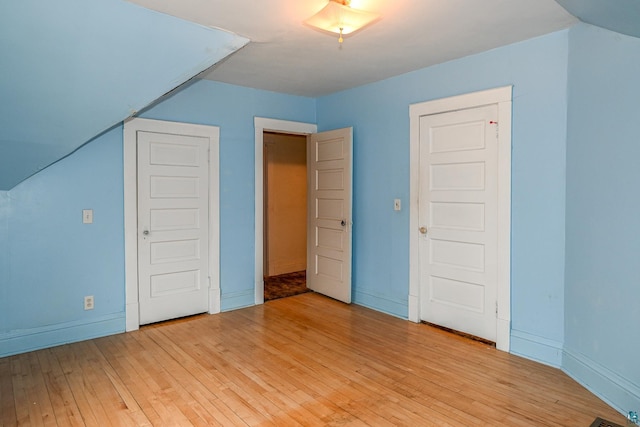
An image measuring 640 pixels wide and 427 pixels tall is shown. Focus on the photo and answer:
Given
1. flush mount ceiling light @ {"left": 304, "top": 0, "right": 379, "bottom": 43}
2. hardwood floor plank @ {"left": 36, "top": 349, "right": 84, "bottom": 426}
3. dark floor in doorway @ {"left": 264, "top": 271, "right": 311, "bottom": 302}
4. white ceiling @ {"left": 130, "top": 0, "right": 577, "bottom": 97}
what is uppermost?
white ceiling @ {"left": 130, "top": 0, "right": 577, "bottom": 97}

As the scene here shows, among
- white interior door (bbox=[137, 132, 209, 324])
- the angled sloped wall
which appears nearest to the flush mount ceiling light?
the angled sloped wall

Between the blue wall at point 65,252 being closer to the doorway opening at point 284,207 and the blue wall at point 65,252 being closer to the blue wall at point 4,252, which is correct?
the blue wall at point 4,252

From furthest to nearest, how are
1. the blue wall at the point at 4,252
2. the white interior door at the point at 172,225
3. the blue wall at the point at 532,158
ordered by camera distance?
the white interior door at the point at 172,225 → the blue wall at the point at 4,252 → the blue wall at the point at 532,158

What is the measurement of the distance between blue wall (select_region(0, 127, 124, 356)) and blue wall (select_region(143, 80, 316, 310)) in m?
1.01

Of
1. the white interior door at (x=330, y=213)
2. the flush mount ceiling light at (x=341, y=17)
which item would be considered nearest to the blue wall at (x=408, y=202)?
the white interior door at (x=330, y=213)

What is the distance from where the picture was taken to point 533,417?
2.37 metres

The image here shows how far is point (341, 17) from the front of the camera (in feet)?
7.86

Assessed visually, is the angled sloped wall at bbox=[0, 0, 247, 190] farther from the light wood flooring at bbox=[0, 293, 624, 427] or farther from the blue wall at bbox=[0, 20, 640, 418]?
the light wood flooring at bbox=[0, 293, 624, 427]

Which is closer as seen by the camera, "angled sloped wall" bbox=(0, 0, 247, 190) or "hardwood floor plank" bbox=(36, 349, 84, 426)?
"angled sloped wall" bbox=(0, 0, 247, 190)

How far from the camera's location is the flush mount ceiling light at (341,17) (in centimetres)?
235

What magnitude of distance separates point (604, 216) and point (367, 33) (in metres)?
2.04

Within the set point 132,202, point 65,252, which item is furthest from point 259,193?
point 65,252

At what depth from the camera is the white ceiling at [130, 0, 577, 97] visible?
251 centimetres

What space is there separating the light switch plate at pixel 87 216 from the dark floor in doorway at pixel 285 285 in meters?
2.17
